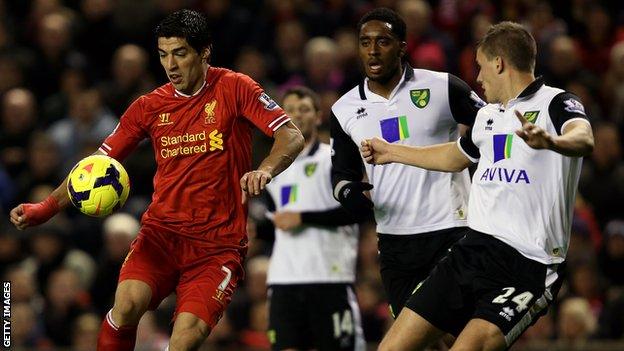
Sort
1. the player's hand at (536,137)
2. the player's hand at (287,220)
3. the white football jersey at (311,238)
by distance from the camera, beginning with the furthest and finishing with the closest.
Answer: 1. the white football jersey at (311,238)
2. the player's hand at (287,220)
3. the player's hand at (536,137)

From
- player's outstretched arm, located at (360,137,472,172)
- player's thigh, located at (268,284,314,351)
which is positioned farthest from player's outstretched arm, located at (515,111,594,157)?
player's thigh, located at (268,284,314,351)

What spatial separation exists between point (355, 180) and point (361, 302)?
3564 mm

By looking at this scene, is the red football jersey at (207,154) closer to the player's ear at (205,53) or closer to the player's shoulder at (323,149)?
the player's ear at (205,53)

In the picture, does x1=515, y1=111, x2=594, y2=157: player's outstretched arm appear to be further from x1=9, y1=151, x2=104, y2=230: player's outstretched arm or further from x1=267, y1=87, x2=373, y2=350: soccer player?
x1=267, y1=87, x2=373, y2=350: soccer player

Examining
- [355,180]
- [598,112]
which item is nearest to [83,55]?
[598,112]

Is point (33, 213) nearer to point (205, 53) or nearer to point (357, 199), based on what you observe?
point (205, 53)

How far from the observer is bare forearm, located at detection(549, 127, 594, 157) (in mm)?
6211

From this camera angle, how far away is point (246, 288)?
1259 cm

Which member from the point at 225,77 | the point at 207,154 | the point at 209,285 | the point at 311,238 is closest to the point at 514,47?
the point at 225,77

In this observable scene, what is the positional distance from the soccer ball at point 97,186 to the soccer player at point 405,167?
1.57 metres

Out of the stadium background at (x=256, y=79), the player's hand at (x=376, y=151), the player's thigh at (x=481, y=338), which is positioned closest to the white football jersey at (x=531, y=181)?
the player's thigh at (x=481, y=338)

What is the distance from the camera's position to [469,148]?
7.20 meters

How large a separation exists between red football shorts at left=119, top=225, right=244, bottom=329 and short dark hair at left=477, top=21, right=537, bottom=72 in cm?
206

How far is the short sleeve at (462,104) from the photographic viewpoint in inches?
323
